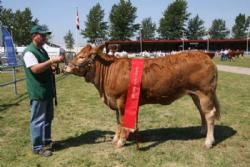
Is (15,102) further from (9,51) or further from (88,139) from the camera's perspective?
(88,139)

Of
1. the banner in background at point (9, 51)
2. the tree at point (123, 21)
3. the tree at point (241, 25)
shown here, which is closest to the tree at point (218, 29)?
the tree at point (241, 25)

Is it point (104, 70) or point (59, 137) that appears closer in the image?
point (104, 70)

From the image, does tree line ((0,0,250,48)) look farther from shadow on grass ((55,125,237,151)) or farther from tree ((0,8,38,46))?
shadow on grass ((55,125,237,151))

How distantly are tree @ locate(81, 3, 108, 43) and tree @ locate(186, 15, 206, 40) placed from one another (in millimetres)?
29988

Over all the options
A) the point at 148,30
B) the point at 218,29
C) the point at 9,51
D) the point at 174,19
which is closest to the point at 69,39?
the point at 148,30

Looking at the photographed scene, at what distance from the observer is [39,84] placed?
611 cm

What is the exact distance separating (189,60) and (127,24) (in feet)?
306

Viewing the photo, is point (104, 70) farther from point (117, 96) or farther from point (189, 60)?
point (189, 60)

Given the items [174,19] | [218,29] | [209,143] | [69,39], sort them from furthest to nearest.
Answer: [218,29]
[69,39]
[174,19]
[209,143]

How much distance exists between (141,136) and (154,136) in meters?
0.27

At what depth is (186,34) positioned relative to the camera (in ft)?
369

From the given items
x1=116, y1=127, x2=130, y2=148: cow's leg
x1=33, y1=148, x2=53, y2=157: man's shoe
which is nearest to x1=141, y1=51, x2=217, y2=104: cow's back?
x1=116, y1=127, x2=130, y2=148: cow's leg

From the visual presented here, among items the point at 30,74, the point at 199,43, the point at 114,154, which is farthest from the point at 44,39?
the point at 199,43

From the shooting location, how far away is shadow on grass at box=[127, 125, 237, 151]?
281 inches
